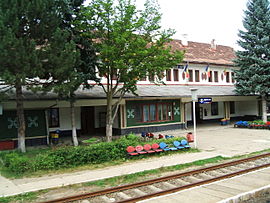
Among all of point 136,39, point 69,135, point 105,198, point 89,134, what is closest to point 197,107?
point 89,134

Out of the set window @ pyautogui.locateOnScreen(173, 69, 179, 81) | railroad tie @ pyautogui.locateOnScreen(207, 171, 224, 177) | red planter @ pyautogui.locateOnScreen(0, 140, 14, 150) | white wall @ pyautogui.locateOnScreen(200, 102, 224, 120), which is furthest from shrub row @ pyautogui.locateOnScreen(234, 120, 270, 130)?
red planter @ pyautogui.locateOnScreen(0, 140, 14, 150)

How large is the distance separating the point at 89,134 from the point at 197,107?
13.5 m

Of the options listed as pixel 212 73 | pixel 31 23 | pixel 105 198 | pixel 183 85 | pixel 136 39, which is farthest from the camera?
pixel 212 73

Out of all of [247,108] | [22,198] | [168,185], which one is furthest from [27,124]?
[247,108]

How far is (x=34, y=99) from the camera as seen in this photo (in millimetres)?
16578

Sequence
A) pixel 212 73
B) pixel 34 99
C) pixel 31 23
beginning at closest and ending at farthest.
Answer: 1. pixel 31 23
2. pixel 34 99
3. pixel 212 73

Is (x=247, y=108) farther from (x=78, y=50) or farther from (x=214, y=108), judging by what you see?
(x=78, y=50)

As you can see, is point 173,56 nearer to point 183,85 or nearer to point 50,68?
point 50,68

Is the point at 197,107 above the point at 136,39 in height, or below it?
below

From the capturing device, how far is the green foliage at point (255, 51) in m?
25.3

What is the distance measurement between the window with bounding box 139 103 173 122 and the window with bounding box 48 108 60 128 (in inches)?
247

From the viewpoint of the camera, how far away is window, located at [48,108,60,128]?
20938 millimetres

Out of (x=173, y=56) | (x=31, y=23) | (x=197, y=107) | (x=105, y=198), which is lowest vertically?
(x=105, y=198)

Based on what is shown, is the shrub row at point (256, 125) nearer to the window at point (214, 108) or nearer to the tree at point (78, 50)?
the window at point (214, 108)
